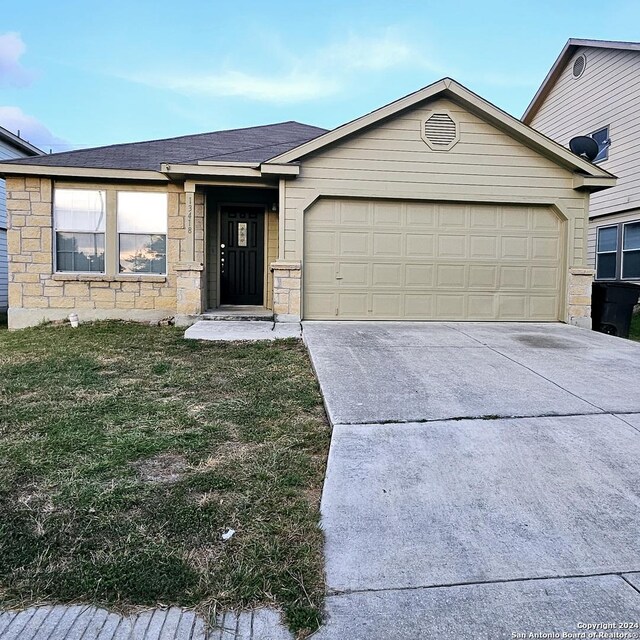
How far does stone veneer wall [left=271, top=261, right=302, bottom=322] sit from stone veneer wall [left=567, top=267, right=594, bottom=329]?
5011 mm

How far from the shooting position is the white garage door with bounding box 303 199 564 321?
915cm

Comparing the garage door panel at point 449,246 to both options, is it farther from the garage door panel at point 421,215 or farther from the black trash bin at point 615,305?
the black trash bin at point 615,305

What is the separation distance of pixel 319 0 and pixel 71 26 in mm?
7929

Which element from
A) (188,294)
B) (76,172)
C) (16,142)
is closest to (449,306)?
(188,294)

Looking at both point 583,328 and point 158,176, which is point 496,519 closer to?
point 583,328

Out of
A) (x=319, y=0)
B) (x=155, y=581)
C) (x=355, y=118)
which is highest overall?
(x=319, y=0)

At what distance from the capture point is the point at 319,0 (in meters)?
13.0

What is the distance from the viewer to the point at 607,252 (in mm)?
13891

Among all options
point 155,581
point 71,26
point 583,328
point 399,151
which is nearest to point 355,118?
point 399,151

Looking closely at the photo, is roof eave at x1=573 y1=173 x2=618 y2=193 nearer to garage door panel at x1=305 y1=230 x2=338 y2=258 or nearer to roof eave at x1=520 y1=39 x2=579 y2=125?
garage door panel at x1=305 y1=230 x2=338 y2=258

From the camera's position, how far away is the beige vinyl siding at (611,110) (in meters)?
12.8

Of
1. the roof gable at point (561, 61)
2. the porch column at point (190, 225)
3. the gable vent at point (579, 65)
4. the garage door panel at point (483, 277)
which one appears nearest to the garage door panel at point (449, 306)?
the garage door panel at point (483, 277)

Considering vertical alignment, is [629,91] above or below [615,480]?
above

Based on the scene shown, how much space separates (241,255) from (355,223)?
280cm
